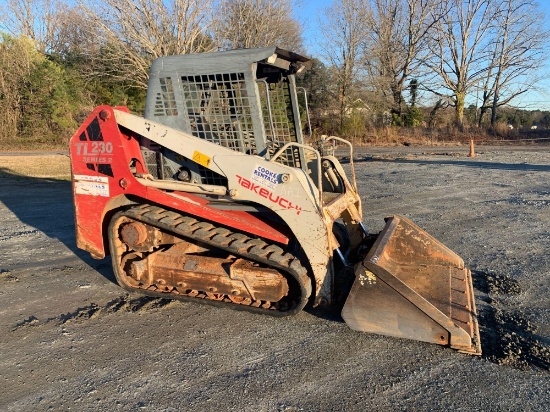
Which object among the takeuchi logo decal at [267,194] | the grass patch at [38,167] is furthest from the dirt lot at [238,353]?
the grass patch at [38,167]

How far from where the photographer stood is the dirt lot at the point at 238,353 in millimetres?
3033

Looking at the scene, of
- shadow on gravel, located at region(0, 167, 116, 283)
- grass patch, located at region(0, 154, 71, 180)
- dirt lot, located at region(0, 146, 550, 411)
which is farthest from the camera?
grass patch, located at region(0, 154, 71, 180)

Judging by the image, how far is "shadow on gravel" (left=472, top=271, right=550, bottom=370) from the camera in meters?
3.41

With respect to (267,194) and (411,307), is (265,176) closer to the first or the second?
(267,194)

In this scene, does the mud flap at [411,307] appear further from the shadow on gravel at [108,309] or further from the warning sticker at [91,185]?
the warning sticker at [91,185]

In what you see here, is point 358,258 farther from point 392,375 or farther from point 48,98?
point 48,98

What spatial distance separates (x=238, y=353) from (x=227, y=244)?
3.17 ft

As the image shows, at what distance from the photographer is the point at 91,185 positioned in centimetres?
464

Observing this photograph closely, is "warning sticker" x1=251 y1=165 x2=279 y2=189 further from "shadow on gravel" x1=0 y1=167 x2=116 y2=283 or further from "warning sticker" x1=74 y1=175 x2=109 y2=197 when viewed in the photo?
"shadow on gravel" x1=0 y1=167 x2=116 y2=283

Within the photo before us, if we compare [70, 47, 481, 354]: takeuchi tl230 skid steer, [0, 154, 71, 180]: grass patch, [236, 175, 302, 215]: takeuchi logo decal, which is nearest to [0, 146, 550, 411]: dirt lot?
[70, 47, 481, 354]: takeuchi tl230 skid steer

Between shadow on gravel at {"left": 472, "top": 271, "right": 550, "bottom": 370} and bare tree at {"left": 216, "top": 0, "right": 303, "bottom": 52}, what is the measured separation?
21.7m

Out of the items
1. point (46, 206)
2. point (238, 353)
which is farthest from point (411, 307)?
point (46, 206)

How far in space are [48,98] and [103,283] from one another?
26.5 metres

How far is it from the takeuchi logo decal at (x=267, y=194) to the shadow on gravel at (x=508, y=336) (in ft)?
6.28
